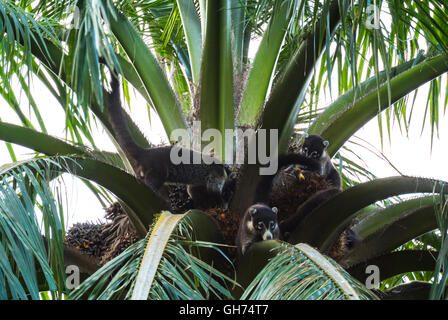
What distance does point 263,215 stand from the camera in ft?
11.7

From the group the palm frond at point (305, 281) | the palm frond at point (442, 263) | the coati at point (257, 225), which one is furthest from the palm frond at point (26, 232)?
the palm frond at point (442, 263)

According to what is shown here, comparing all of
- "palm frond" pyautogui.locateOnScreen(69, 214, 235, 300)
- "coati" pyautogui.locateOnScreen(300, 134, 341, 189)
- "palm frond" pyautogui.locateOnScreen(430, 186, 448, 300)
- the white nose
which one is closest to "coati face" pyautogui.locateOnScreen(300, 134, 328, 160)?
"coati" pyautogui.locateOnScreen(300, 134, 341, 189)

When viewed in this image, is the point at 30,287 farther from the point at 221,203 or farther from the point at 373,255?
the point at 373,255

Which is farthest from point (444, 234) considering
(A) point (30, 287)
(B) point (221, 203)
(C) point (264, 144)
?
(A) point (30, 287)

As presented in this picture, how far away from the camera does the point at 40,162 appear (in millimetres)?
2994

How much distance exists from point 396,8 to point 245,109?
55.7 inches

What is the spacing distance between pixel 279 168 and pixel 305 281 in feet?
4.50

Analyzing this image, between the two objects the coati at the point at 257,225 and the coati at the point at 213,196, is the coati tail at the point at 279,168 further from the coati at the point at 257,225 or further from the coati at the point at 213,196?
the coati at the point at 213,196

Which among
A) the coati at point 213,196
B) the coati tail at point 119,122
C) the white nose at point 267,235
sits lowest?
the white nose at point 267,235

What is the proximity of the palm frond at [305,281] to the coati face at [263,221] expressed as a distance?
95 centimetres

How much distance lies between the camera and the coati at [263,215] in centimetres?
351

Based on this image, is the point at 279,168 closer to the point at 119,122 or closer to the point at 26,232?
the point at 119,122

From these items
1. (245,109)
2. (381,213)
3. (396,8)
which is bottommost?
(381,213)

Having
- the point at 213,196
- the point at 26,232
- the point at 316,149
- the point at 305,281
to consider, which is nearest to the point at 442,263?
the point at 305,281
